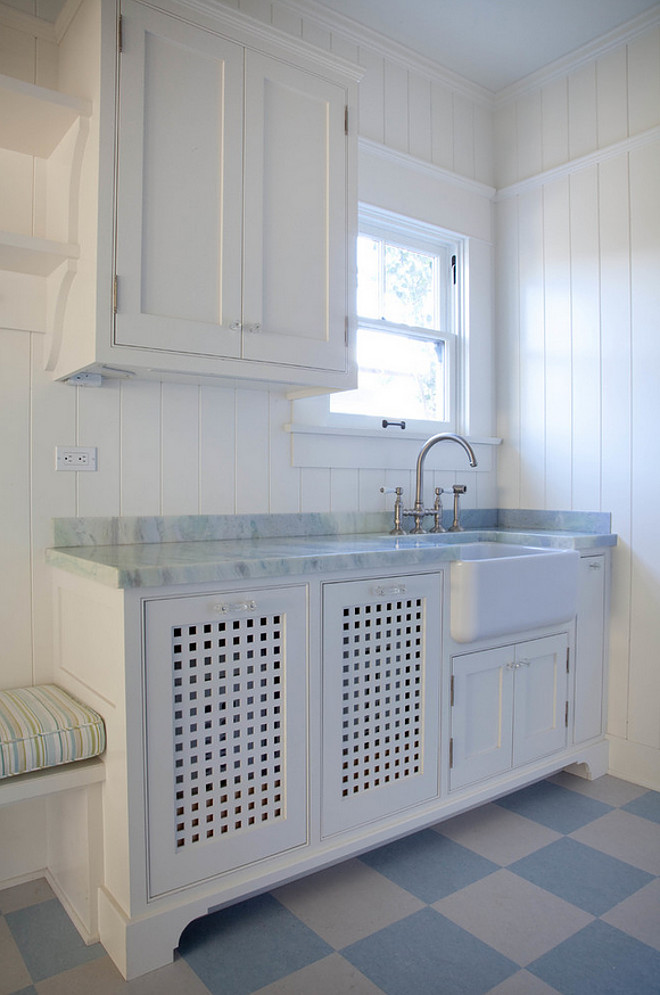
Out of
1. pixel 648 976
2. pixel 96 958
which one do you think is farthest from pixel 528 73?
pixel 96 958

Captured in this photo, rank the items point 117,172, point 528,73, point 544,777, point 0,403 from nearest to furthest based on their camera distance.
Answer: point 117,172 < point 0,403 < point 544,777 < point 528,73

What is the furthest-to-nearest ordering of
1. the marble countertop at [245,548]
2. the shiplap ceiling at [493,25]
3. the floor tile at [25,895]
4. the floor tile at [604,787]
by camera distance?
the shiplap ceiling at [493,25]
the floor tile at [604,787]
the floor tile at [25,895]
the marble countertop at [245,548]

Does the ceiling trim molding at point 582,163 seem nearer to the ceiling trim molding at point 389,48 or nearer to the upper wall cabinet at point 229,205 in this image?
the ceiling trim molding at point 389,48

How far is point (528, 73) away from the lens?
2936 millimetres

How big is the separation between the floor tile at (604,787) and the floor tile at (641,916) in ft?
1.86

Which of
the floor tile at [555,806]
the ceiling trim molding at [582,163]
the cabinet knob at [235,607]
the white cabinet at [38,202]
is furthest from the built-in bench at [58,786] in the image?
the ceiling trim molding at [582,163]

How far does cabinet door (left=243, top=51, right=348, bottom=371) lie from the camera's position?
1.96 metres

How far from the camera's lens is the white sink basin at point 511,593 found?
2.04 meters

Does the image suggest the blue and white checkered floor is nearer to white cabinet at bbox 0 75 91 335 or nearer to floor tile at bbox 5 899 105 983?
floor tile at bbox 5 899 105 983

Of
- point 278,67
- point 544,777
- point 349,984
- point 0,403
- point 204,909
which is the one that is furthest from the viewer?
point 544,777

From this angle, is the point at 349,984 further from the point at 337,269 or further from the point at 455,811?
the point at 337,269

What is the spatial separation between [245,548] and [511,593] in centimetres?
81

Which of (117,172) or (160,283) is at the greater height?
(117,172)

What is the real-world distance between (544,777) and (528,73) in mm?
2775
